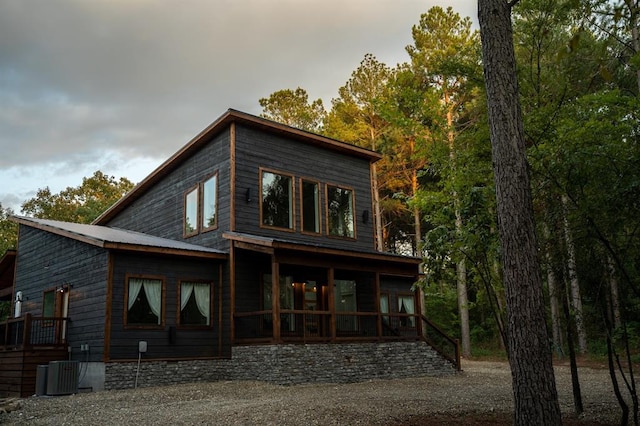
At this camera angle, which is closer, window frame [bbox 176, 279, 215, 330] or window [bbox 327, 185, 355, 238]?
window frame [bbox 176, 279, 215, 330]

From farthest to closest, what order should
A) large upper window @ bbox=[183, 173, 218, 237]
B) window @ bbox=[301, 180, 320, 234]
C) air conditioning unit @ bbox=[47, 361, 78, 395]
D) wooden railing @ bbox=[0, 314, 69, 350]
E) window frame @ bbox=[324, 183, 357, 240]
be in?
1. window frame @ bbox=[324, 183, 357, 240]
2. window @ bbox=[301, 180, 320, 234]
3. large upper window @ bbox=[183, 173, 218, 237]
4. wooden railing @ bbox=[0, 314, 69, 350]
5. air conditioning unit @ bbox=[47, 361, 78, 395]

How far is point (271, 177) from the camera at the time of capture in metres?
15.9

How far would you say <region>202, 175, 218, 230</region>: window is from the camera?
51.3ft

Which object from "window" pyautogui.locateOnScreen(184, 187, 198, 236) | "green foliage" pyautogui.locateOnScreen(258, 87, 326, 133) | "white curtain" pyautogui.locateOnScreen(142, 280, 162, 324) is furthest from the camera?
"green foliage" pyautogui.locateOnScreen(258, 87, 326, 133)

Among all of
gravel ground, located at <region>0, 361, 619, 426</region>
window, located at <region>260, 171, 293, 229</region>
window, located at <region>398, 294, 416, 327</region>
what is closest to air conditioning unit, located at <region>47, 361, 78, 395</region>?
gravel ground, located at <region>0, 361, 619, 426</region>

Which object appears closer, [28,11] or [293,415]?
[293,415]

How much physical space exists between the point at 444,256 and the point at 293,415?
347cm

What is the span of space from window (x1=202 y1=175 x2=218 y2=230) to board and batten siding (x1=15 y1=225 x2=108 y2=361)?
10.7ft

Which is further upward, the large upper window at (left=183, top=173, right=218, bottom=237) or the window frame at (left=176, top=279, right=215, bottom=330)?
the large upper window at (left=183, top=173, right=218, bottom=237)

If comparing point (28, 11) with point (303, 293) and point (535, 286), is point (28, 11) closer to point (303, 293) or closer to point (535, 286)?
point (303, 293)

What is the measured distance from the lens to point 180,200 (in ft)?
57.1

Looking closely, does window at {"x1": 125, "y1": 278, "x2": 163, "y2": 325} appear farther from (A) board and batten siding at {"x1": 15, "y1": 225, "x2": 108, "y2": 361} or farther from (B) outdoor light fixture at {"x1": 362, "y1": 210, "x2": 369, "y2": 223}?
(B) outdoor light fixture at {"x1": 362, "y1": 210, "x2": 369, "y2": 223}

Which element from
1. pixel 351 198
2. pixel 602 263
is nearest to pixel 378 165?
pixel 351 198

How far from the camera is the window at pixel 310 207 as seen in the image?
16.4m
